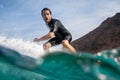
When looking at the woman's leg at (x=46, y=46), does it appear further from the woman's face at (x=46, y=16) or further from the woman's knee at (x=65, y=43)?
the woman's face at (x=46, y=16)

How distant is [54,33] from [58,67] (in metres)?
3.74

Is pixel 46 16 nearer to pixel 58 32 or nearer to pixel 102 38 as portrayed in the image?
pixel 58 32

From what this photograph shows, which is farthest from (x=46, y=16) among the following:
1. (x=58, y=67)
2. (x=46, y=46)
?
(x=58, y=67)

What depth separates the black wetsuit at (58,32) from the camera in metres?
8.80

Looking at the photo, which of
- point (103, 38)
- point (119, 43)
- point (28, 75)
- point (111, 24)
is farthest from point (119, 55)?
point (111, 24)

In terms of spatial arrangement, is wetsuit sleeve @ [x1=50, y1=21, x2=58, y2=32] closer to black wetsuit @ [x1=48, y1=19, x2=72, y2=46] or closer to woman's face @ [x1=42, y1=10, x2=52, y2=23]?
black wetsuit @ [x1=48, y1=19, x2=72, y2=46]

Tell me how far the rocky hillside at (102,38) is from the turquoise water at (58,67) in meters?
22.2

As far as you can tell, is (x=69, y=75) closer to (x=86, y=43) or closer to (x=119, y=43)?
(x=119, y=43)

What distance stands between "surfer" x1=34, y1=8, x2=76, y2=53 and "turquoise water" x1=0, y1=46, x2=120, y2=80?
311 cm

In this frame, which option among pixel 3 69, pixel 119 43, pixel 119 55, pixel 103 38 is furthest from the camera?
pixel 103 38

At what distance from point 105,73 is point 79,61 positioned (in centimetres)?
56

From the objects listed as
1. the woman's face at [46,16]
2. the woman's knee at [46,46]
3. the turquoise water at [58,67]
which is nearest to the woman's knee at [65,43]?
the woman's knee at [46,46]

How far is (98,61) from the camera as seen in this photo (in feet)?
18.0

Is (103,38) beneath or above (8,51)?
above
